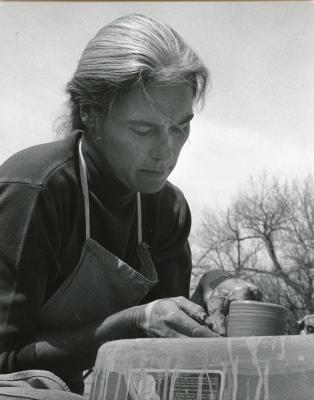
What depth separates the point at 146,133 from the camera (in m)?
1.80

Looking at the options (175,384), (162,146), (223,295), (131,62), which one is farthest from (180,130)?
(175,384)

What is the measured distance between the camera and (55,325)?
5.93 ft

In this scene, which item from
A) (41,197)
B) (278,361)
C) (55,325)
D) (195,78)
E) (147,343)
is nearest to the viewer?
(278,361)

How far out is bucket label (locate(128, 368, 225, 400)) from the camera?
3.46 ft

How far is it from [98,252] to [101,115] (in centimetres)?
41

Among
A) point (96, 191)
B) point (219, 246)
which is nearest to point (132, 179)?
point (96, 191)

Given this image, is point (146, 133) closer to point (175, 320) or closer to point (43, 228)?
point (43, 228)

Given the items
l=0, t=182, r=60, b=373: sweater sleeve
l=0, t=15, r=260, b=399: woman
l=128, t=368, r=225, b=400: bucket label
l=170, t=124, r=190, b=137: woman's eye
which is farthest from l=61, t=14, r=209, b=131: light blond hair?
l=128, t=368, r=225, b=400: bucket label

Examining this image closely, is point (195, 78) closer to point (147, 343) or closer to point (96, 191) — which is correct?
point (96, 191)

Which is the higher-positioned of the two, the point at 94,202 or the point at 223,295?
the point at 94,202

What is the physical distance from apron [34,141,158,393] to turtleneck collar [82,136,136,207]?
2 cm

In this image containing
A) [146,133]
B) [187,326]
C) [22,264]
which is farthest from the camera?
[146,133]

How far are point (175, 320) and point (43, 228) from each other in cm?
53

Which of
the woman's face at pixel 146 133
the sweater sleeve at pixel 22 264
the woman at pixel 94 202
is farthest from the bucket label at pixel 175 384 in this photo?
the woman's face at pixel 146 133
